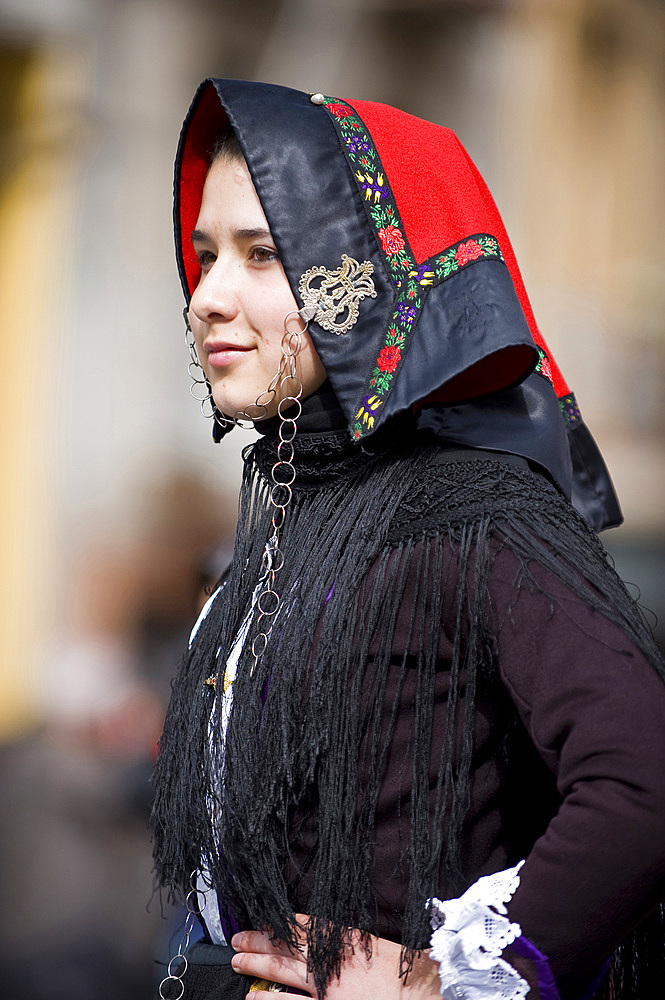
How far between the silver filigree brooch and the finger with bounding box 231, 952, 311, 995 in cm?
70

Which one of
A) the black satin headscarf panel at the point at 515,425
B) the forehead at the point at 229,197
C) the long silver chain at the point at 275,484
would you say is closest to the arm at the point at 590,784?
the black satin headscarf panel at the point at 515,425

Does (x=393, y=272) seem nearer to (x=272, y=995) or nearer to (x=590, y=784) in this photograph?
(x=590, y=784)

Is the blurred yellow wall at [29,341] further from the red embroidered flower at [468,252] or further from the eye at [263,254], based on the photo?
the red embroidered flower at [468,252]

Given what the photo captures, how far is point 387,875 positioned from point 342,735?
15cm

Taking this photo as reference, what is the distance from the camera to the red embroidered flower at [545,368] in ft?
4.01

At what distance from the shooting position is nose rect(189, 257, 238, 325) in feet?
3.68

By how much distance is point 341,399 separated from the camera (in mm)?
1079

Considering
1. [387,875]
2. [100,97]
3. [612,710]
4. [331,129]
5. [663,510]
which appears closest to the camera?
[612,710]

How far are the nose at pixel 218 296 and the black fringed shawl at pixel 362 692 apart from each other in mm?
240

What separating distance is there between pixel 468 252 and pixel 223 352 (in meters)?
0.32

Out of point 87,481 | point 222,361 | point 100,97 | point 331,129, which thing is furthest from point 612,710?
point 100,97

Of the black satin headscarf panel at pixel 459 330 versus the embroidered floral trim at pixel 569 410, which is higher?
the black satin headscarf panel at pixel 459 330

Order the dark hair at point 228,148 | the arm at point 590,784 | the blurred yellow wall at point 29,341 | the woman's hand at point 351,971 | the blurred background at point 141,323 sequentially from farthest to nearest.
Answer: the blurred yellow wall at point 29,341
the blurred background at point 141,323
the dark hair at point 228,148
the woman's hand at point 351,971
the arm at point 590,784

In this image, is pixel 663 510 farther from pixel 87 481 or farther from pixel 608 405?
pixel 87 481
